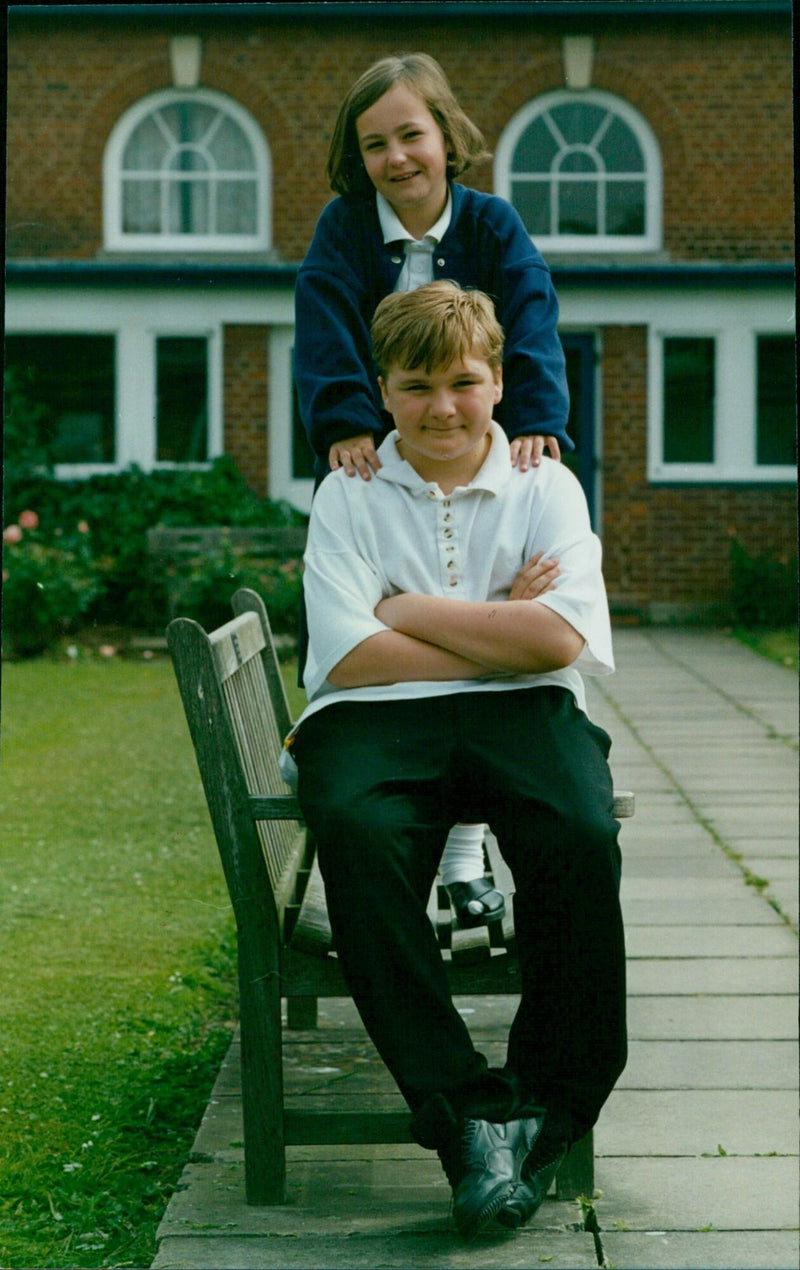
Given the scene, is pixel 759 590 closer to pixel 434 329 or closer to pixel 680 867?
pixel 680 867

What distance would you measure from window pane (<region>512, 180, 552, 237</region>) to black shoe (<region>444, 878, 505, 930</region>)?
Answer: 1087 centimetres

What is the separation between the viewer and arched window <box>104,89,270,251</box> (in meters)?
14.2

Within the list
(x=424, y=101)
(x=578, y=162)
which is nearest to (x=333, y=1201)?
(x=424, y=101)

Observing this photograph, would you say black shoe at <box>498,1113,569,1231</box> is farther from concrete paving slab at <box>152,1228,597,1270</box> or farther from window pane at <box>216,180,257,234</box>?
window pane at <box>216,180,257,234</box>

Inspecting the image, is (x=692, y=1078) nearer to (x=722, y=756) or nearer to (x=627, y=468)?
(x=722, y=756)

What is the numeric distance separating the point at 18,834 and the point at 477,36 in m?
9.29

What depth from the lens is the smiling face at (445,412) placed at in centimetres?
279

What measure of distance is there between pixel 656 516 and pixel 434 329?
11934 millimetres

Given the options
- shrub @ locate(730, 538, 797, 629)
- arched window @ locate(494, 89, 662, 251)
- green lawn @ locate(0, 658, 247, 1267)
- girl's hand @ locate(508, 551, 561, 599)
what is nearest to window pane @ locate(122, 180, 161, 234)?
arched window @ locate(494, 89, 662, 251)

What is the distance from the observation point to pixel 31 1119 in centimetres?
331

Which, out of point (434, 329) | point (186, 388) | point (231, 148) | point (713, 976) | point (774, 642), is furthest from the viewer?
point (186, 388)

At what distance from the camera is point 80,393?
14.8 meters

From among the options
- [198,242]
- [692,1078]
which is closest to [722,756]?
[692,1078]

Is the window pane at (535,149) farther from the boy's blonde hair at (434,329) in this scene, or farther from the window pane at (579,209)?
the boy's blonde hair at (434,329)
